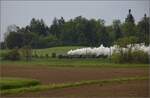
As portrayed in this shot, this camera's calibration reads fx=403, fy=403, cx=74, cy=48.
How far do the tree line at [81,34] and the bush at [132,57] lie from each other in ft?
95.9

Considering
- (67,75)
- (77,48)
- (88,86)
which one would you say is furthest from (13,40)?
(88,86)

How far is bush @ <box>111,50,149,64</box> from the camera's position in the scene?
5061 centimetres

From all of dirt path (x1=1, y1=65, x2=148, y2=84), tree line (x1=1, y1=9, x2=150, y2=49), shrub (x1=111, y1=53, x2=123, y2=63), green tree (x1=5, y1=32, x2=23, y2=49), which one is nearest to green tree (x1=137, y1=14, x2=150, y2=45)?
tree line (x1=1, y1=9, x2=150, y2=49)

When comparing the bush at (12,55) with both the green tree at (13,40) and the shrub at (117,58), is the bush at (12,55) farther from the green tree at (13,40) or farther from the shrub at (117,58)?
the green tree at (13,40)

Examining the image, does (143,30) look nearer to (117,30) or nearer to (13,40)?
(117,30)

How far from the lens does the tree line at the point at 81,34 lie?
8688 cm

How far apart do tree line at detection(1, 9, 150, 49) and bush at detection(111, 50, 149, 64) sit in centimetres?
2924

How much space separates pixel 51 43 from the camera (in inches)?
3944

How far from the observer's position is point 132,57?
5141 cm

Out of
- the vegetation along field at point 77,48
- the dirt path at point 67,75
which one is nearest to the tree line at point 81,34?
the vegetation along field at point 77,48

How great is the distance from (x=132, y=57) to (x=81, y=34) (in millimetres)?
44949

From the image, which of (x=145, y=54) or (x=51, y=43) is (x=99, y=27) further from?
(x=145, y=54)

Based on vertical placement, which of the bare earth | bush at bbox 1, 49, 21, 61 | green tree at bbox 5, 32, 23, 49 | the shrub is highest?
green tree at bbox 5, 32, 23, 49

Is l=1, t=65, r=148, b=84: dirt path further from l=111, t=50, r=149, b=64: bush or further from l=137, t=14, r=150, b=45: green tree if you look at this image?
l=137, t=14, r=150, b=45: green tree
